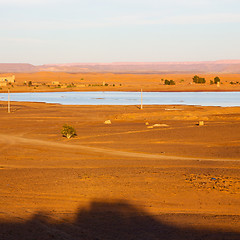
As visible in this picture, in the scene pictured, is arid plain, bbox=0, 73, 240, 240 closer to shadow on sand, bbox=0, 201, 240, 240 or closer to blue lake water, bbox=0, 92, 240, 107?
shadow on sand, bbox=0, 201, 240, 240

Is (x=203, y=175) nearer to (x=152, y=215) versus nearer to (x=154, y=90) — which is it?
(x=152, y=215)

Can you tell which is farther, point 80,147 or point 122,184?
point 80,147

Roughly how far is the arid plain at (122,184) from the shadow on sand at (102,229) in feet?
0.06

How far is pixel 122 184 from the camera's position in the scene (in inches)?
531

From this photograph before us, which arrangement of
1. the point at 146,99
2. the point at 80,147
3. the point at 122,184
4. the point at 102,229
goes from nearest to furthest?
the point at 102,229 < the point at 122,184 < the point at 80,147 < the point at 146,99

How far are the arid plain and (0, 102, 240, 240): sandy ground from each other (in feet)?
0.07

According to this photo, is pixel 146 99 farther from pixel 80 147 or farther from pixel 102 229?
pixel 102 229

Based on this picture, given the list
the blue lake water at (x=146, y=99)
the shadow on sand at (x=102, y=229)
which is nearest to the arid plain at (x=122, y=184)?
the shadow on sand at (x=102, y=229)

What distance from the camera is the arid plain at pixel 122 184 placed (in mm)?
9297

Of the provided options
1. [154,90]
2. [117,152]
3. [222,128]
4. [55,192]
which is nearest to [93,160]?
[117,152]

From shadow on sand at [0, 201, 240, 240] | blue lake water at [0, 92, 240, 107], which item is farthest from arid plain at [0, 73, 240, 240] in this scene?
blue lake water at [0, 92, 240, 107]

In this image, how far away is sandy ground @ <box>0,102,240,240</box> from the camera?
9.30m

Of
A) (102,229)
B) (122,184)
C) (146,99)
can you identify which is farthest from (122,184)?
(146,99)

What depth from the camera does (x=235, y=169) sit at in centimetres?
1590
